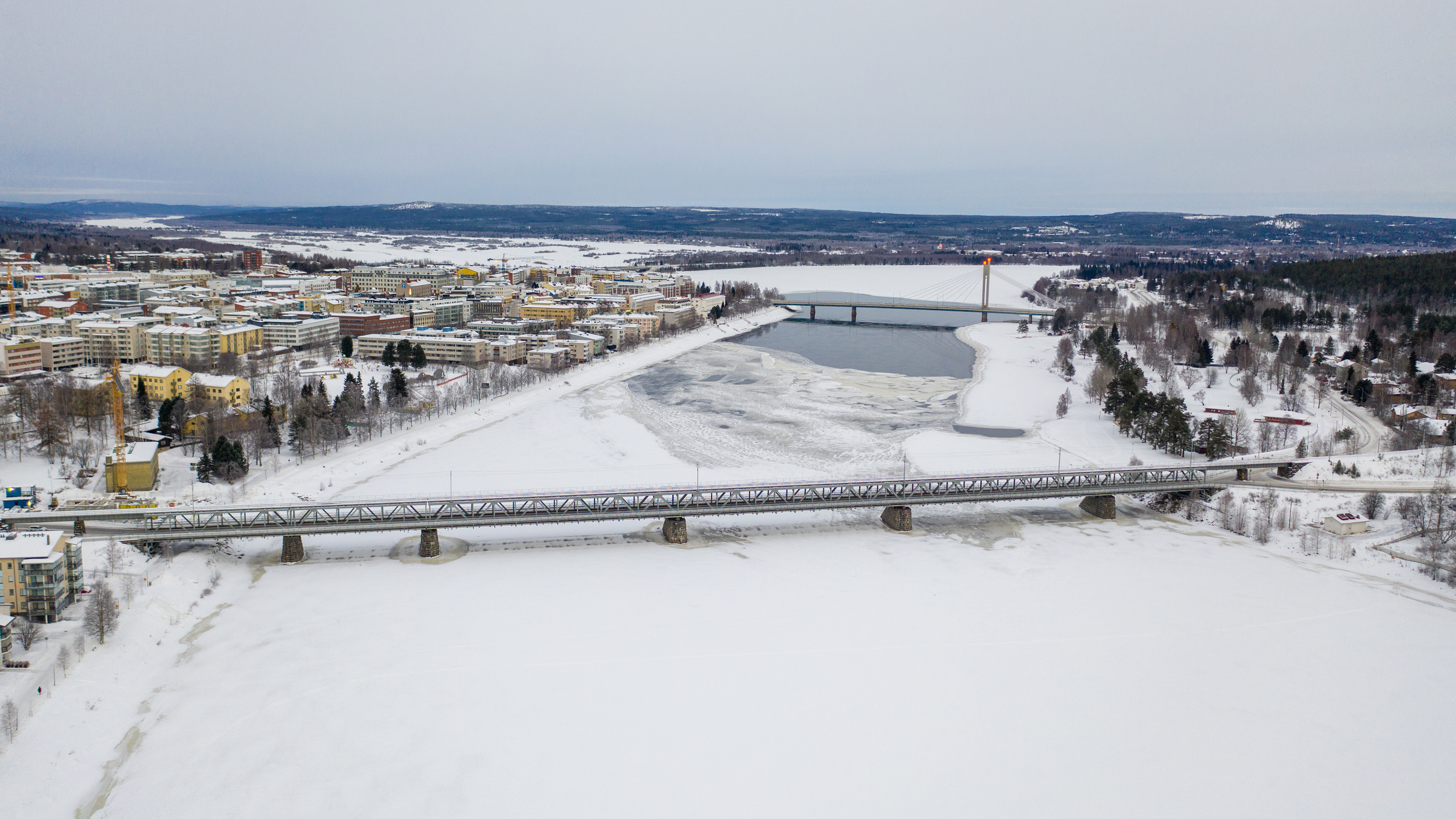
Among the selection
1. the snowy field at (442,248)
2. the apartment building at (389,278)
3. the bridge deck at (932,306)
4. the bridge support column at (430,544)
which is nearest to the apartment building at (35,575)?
the bridge support column at (430,544)

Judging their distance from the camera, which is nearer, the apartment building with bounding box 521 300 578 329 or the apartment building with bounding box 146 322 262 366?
the apartment building with bounding box 146 322 262 366

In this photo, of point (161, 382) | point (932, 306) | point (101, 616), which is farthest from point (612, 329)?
point (101, 616)

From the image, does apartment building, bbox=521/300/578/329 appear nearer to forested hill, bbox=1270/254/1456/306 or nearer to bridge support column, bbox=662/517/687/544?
bridge support column, bbox=662/517/687/544

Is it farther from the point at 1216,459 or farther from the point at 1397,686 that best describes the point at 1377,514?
the point at 1397,686

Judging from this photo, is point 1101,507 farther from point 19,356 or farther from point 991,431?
point 19,356

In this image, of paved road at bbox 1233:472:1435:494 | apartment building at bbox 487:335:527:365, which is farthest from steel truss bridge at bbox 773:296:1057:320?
paved road at bbox 1233:472:1435:494

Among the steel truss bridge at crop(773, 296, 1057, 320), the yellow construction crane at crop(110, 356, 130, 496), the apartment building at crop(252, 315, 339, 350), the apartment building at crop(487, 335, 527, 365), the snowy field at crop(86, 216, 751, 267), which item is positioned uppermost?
the snowy field at crop(86, 216, 751, 267)
